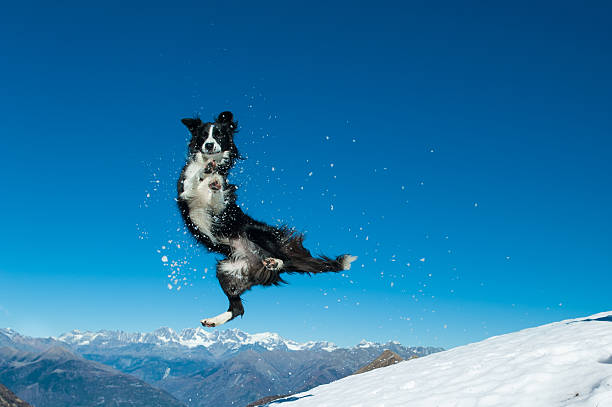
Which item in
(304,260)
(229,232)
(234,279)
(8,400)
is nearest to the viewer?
(229,232)

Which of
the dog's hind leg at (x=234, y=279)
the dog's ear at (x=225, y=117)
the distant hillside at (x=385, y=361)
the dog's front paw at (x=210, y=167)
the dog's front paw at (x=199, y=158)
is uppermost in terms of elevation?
the dog's ear at (x=225, y=117)

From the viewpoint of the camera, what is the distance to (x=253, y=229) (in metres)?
9.08

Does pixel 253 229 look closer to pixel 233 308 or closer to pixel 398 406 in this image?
pixel 233 308

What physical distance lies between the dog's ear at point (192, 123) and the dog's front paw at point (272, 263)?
9.21 feet

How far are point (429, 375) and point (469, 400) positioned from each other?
3.28 meters

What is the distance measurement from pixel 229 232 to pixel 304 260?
1692mm

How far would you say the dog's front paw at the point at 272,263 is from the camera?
8453 mm

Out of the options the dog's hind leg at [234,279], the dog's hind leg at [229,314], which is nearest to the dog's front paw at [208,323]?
the dog's hind leg at [229,314]

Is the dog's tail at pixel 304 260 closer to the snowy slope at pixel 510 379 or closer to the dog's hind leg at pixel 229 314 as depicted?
the dog's hind leg at pixel 229 314

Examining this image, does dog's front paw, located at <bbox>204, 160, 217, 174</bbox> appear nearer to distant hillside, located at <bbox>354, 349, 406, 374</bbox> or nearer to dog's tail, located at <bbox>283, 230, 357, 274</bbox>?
dog's tail, located at <bbox>283, 230, 357, 274</bbox>

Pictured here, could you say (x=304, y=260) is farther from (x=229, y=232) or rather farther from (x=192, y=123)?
(x=192, y=123)

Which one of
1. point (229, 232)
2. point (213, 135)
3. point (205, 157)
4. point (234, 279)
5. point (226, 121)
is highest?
point (226, 121)

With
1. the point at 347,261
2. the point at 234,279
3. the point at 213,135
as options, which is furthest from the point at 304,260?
the point at 213,135

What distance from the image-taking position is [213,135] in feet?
26.7
